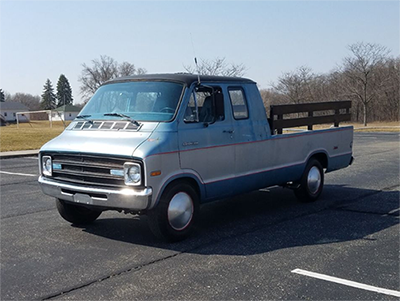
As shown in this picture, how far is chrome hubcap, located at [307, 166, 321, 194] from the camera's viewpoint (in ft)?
28.4

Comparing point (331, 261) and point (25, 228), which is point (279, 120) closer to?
point (331, 261)

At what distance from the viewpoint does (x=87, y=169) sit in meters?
6.11

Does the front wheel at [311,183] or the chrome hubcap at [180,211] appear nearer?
the chrome hubcap at [180,211]

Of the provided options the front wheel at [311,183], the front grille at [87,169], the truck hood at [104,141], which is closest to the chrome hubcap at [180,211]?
the front grille at [87,169]

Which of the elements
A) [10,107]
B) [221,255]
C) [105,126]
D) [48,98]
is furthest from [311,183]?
[48,98]

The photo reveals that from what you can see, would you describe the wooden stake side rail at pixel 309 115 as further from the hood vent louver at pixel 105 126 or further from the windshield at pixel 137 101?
the hood vent louver at pixel 105 126

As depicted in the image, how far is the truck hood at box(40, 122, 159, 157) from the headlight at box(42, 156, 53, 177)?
5.6 inches

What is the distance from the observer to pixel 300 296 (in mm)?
4406

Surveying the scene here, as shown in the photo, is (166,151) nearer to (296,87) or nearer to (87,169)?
(87,169)

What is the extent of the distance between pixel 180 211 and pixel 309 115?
3.96 metres

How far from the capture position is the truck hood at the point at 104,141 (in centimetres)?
587

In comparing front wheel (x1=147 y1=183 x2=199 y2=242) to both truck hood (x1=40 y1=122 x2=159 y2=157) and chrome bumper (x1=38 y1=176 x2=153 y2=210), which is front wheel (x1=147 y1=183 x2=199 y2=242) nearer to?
chrome bumper (x1=38 y1=176 x2=153 y2=210)

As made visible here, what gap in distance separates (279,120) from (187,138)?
2323mm

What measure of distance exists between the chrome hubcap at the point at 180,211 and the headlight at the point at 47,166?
1.79 metres
